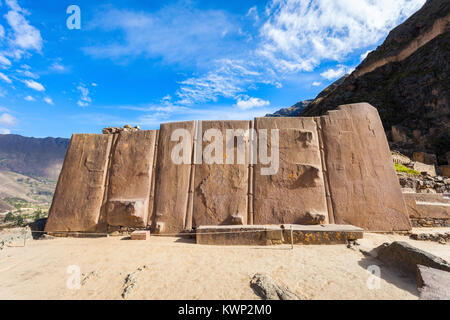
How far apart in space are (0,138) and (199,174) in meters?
209

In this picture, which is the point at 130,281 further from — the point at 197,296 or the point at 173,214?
the point at 173,214

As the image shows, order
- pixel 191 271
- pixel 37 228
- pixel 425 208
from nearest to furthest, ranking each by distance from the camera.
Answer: pixel 191 271 → pixel 425 208 → pixel 37 228

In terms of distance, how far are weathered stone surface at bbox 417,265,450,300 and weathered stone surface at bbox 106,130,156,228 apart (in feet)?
20.4

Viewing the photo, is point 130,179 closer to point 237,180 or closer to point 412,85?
point 237,180

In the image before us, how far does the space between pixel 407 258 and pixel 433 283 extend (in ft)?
2.55

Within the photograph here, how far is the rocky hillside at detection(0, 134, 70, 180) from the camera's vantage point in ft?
428

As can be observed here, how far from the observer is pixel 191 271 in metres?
3.72

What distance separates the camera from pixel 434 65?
2961 cm

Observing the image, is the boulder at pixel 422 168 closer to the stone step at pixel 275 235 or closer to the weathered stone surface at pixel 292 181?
the weathered stone surface at pixel 292 181

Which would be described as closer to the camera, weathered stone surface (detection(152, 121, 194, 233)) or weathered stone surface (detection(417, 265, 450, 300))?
weathered stone surface (detection(417, 265, 450, 300))

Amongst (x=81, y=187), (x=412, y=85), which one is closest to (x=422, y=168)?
(x=81, y=187)

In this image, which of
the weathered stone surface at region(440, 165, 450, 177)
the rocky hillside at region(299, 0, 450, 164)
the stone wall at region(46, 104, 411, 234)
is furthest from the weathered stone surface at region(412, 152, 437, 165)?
the stone wall at region(46, 104, 411, 234)

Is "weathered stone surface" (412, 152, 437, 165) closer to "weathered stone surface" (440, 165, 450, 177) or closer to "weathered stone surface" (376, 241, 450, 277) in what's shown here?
"weathered stone surface" (440, 165, 450, 177)

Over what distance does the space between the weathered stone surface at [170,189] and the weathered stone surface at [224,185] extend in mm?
350
